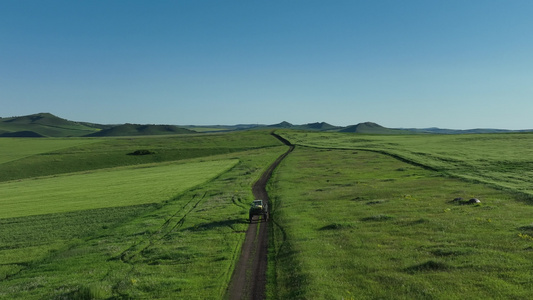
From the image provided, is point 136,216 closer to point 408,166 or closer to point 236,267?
point 236,267

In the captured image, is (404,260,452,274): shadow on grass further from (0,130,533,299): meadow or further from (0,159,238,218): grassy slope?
(0,159,238,218): grassy slope

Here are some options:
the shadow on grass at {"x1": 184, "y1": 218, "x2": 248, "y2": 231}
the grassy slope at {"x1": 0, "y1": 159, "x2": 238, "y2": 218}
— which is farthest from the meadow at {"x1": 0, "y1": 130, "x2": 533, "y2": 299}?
the grassy slope at {"x1": 0, "y1": 159, "x2": 238, "y2": 218}

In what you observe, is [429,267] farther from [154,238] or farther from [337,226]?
[154,238]

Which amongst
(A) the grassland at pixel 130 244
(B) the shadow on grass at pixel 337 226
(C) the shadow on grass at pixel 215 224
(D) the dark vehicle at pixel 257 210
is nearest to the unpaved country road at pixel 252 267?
(A) the grassland at pixel 130 244

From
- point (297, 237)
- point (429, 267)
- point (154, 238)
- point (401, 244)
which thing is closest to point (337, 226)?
point (297, 237)

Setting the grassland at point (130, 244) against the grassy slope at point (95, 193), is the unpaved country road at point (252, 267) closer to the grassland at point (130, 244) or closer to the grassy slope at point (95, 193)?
the grassland at point (130, 244)
